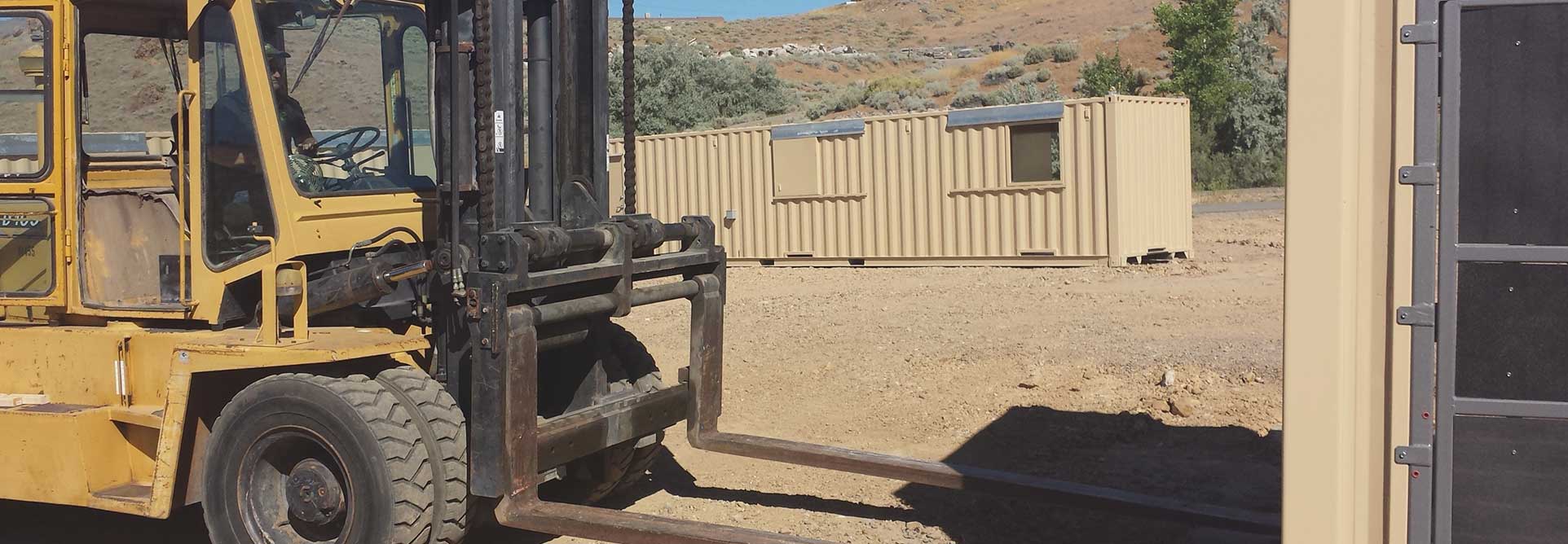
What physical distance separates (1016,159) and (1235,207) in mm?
11106

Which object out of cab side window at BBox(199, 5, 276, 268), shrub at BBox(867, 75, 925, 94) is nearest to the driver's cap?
Result: cab side window at BBox(199, 5, 276, 268)

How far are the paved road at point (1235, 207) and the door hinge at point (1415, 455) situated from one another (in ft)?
70.6

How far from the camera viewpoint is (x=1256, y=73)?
3644 cm

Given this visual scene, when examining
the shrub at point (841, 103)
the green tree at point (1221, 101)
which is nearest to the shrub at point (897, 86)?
the shrub at point (841, 103)

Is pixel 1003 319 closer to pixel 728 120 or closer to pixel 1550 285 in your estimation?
pixel 1550 285

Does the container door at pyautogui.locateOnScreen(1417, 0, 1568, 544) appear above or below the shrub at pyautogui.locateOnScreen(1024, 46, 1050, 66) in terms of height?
below

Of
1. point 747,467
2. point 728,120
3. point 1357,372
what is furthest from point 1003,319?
point 728,120

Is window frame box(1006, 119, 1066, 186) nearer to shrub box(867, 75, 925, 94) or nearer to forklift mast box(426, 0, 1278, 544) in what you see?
forklift mast box(426, 0, 1278, 544)

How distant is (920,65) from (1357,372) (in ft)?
195

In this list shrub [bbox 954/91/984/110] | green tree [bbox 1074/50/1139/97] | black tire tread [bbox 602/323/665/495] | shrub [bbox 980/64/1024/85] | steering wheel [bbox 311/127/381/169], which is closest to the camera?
steering wheel [bbox 311/127/381/169]

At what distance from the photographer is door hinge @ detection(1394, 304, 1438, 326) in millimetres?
3246

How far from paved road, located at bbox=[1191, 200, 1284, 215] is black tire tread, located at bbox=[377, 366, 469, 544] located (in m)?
20.9

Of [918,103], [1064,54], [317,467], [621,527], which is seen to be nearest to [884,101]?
[918,103]

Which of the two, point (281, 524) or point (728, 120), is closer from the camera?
point (281, 524)
